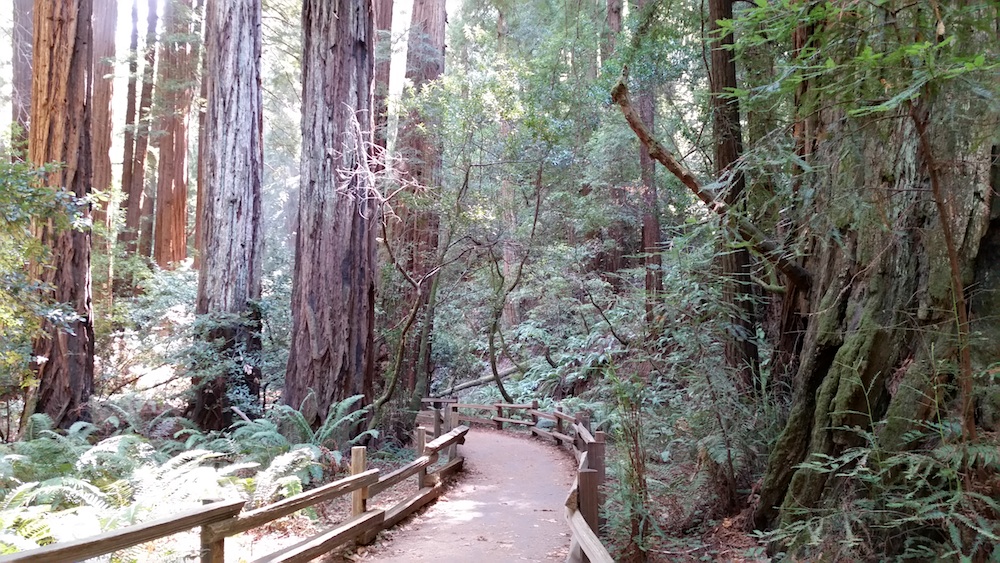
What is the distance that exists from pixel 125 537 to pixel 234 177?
10337mm

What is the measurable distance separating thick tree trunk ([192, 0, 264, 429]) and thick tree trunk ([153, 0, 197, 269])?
25.5ft

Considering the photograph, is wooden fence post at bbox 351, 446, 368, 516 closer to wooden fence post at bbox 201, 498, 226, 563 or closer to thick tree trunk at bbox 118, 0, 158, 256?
wooden fence post at bbox 201, 498, 226, 563

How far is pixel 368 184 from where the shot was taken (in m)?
11.0

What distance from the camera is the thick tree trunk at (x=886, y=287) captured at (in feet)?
14.8

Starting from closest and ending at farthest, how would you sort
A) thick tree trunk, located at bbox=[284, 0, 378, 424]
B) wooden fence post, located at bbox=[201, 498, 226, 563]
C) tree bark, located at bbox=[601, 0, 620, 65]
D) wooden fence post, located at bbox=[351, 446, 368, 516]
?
wooden fence post, located at bbox=[201, 498, 226, 563]
wooden fence post, located at bbox=[351, 446, 368, 516]
thick tree trunk, located at bbox=[284, 0, 378, 424]
tree bark, located at bbox=[601, 0, 620, 65]

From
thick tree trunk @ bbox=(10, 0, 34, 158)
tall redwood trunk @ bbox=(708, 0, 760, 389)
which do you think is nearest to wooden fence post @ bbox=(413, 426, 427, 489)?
tall redwood trunk @ bbox=(708, 0, 760, 389)

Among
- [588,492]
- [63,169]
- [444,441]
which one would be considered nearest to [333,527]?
[588,492]

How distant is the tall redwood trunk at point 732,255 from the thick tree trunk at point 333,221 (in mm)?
5507

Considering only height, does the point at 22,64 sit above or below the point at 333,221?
above

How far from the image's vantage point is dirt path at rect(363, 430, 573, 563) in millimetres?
6676

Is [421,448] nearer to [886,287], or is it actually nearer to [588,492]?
[588,492]

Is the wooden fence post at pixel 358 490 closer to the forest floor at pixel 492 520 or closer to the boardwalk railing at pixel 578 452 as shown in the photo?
the forest floor at pixel 492 520

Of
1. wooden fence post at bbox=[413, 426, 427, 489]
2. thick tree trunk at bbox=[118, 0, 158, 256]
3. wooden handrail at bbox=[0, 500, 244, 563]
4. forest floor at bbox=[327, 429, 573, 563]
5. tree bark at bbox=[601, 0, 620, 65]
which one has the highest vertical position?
tree bark at bbox=[601, 0, 620, 65]

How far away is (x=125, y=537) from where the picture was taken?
11.7 ft
